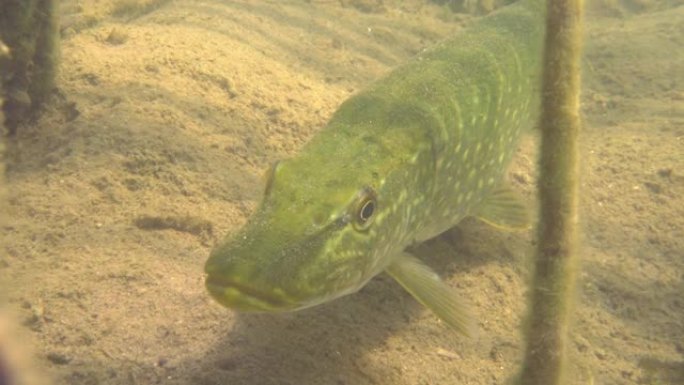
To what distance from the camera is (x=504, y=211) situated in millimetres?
4301

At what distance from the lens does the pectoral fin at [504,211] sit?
4.21m

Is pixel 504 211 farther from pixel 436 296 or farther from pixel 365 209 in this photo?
pixel 365 209

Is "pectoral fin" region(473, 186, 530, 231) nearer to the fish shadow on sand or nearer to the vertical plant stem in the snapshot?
the fish shadow on sand

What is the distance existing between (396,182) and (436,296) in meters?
0.67

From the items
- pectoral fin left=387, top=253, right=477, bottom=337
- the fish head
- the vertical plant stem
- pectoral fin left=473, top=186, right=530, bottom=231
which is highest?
the vertical plant stem

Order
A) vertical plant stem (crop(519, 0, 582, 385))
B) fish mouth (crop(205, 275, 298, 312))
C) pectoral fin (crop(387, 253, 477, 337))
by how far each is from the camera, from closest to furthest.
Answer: vertical plant stem (crop(519, 0, 582, 385)) < fish mouth (crop(205, 275, 298, 312)) < pectoral fin (crop(387, 253, 477, 337))

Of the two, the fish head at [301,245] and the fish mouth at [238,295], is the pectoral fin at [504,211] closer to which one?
the fish head at [301,245]

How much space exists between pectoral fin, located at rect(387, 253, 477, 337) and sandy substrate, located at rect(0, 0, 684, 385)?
338 millimetres

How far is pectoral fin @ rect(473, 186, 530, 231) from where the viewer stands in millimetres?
4211

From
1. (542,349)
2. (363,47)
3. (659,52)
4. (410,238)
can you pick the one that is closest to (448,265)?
(410,238)

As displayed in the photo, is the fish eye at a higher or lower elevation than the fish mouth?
higher

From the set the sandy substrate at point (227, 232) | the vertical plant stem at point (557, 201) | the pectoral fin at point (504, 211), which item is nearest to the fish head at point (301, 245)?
the sandy substrate at point (227, 232)

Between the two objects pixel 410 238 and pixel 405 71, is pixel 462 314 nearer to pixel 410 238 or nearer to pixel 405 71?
pixel 410 238

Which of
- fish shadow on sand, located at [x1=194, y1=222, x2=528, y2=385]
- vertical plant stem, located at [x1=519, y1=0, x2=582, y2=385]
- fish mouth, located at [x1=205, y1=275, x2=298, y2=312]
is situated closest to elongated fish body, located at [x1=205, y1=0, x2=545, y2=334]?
fish mouth, located at [x1=205, y1=275, x2=298, y2=312]
